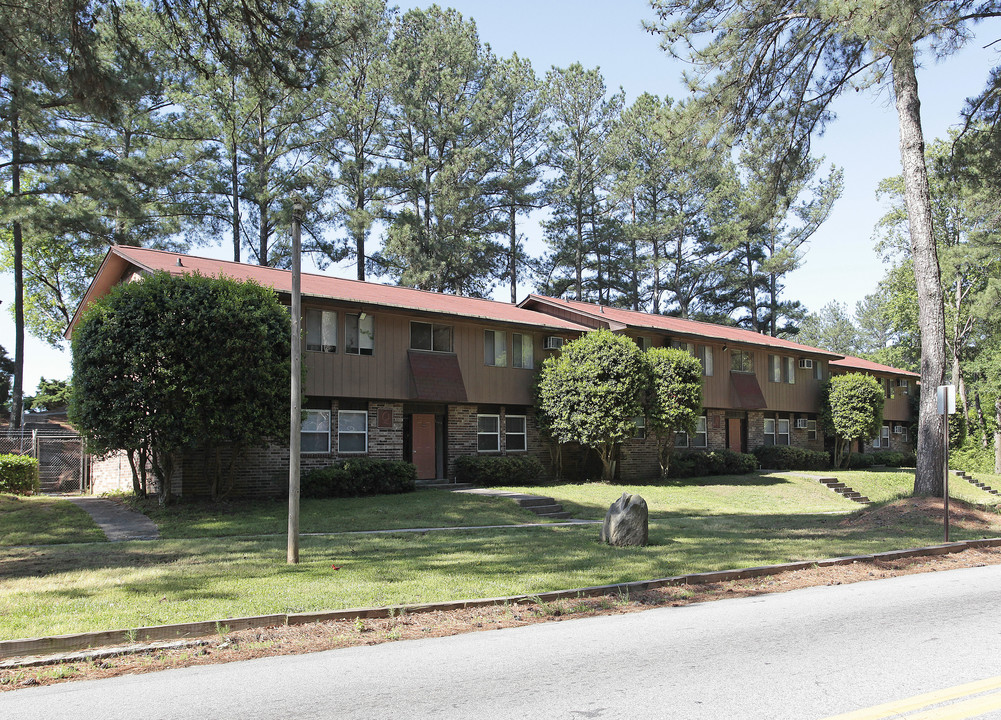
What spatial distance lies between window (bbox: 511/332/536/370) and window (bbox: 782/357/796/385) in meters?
15.7

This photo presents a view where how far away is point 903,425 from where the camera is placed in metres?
44.7

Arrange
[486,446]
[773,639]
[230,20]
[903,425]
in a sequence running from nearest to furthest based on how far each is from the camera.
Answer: [773,639] → [230,20] → [486,446] → [903,425]

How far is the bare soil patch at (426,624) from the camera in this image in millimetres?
6438

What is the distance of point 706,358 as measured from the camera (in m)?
32.1

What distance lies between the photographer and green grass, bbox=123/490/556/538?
14805 mm

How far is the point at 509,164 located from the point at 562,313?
14.3 m

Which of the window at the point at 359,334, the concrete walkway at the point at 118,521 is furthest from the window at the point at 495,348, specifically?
the concrete walkway at the point at 118,521

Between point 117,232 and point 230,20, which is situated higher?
point 117,232

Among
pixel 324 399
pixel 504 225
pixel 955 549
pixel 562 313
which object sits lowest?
pixel 955 549

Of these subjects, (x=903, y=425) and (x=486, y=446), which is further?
(x=903, y=425)

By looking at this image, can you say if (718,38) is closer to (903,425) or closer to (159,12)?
(159,12)

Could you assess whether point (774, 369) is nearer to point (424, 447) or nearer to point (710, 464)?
point (710, 464)

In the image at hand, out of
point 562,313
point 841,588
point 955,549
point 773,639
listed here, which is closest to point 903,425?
point 562,313

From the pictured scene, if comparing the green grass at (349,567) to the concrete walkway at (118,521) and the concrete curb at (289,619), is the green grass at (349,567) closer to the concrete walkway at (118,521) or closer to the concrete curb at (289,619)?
the concrete curb at (289,619)
